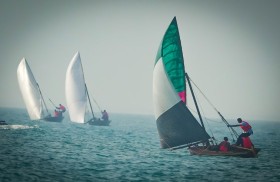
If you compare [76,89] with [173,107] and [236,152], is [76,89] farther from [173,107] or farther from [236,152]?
[236,152]

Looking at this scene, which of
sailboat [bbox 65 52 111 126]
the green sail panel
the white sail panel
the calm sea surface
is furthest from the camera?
sailboat [bbox 65 52 111 126]

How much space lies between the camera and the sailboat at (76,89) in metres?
54.2

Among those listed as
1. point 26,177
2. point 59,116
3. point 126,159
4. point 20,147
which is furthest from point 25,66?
point 26,177

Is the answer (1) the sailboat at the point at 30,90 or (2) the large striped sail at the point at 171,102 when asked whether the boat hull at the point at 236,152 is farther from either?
(1) the sailboat at the point at 30,90

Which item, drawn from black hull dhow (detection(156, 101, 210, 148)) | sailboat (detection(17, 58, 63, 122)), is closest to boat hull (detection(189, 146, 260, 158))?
black hull dhow (detection(156, 101, 210, 148))

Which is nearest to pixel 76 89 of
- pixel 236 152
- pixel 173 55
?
pixel 173 55

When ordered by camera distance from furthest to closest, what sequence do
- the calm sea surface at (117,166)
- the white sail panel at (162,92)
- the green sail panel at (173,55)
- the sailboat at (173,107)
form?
1. the green sail panel at (173,55)
2. the sailboat at (173,107)
3. the white sail panel at (162,92)
4. the calm sea surface at (117,166)

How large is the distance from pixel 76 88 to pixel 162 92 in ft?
111

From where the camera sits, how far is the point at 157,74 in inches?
950

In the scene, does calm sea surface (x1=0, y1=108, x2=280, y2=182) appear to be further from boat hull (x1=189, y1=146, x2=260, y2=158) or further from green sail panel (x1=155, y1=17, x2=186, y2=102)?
green sail panel (x1=155, y1=17, x2=186, y2=102)

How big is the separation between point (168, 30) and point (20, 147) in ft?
62.5

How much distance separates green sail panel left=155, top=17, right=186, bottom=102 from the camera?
24672 millimetres

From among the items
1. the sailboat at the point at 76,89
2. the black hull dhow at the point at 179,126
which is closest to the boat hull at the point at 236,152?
the black hull dhow at the point at 179,126

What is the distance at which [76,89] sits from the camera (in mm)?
54344
